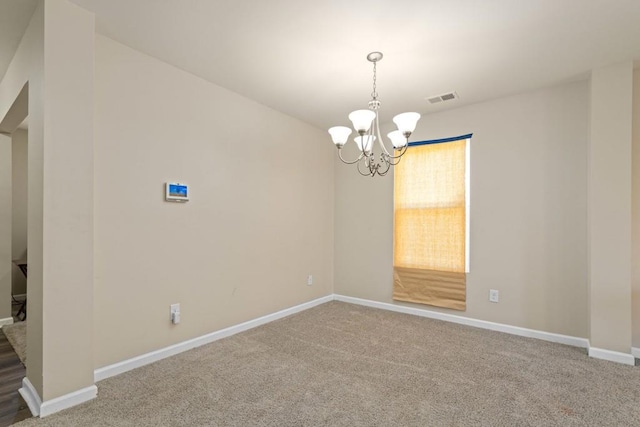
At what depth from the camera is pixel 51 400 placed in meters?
1.82

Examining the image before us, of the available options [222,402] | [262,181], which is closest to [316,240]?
[262,181]

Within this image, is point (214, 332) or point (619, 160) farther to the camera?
point (214, 332)

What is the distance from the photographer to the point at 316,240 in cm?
432

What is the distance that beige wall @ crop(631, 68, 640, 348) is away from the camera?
104 inches

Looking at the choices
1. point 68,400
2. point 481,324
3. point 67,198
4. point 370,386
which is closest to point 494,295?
point 481,324

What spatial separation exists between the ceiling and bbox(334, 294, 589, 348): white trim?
243 cm

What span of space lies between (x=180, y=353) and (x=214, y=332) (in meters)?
0.36

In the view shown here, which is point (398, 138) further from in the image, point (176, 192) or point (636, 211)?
point (636, 211)

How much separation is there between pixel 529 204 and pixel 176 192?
342 cm

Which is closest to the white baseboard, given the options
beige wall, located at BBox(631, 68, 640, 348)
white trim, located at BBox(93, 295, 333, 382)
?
white trim, located at BBox(93, 295, 333, 382)

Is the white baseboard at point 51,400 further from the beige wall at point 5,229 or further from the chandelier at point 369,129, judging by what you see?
the chandelier at point 369,129

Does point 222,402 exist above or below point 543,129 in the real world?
below

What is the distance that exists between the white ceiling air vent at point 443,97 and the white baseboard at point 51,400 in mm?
3805

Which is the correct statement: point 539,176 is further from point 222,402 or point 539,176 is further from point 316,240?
point 222,402
